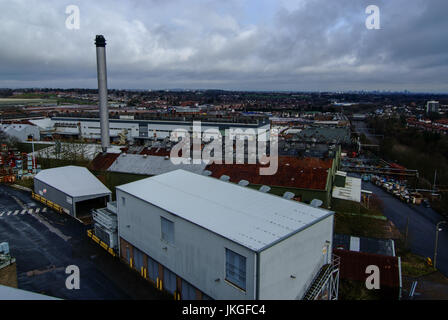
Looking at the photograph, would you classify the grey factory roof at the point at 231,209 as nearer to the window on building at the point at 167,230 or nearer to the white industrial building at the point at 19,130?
the window on building at the point at 167,230

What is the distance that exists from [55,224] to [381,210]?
22043mm

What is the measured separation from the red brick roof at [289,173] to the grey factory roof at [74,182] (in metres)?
7.27

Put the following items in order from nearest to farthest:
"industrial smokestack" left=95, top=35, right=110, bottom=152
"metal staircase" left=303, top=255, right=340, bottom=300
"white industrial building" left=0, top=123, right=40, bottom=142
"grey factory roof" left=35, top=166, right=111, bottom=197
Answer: "metal staircase" left=303, top=255, right=340, bottom=300, "grey factory roof" left=35, top=166, right=111, bottom=197, "industrial smokestack" left=95, top=35, right=110, bottom=152, "white industrial building" left=0, top=123, right=40, bottom=142

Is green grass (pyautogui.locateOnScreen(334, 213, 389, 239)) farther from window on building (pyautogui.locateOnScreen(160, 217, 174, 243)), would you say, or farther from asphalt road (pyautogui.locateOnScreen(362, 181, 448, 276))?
window on building (pyautogui.locateOnScreen(160, 217, 174, 243))

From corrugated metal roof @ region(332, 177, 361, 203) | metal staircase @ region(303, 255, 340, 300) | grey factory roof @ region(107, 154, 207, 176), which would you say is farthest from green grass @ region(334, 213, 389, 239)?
grey factory roof @ region(107, 154, 207, 176)

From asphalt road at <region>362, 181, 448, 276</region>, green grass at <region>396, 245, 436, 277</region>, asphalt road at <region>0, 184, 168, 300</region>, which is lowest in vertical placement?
asphalt road at <region>362, 181, 448, 276</region>

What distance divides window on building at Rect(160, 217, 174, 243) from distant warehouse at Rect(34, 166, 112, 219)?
9599 mm

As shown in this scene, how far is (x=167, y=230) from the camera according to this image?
11.0 metres

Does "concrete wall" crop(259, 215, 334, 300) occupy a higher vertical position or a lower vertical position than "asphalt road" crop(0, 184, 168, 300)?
higher

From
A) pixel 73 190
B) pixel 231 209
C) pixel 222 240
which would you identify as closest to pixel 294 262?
pixel 222 240

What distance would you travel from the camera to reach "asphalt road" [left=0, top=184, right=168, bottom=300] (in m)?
11.3

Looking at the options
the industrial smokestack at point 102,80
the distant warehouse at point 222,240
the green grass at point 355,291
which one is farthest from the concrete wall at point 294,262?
the industrial smokestack at point 102,80

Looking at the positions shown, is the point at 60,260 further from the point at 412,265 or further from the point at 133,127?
the point at 133,127

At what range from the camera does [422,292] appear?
13539 millimetres
